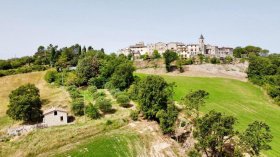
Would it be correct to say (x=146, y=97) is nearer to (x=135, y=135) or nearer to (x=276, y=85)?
(x=135, y=135)

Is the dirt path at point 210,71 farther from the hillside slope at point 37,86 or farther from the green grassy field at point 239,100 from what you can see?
the hillside slope at point 37,86

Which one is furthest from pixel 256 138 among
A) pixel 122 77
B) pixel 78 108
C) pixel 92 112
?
pixel 122 77

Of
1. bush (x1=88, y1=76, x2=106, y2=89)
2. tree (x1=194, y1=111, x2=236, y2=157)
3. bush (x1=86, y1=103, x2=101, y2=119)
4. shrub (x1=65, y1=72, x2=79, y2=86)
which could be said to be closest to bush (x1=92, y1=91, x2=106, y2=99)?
bush (x1=88, y1=76, x2=106, y2=89)

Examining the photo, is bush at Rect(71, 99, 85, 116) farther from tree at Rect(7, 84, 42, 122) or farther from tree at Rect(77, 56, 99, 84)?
tree at Rect(77, 56, 99, 84)

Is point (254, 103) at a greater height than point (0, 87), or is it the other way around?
point (0, 87)

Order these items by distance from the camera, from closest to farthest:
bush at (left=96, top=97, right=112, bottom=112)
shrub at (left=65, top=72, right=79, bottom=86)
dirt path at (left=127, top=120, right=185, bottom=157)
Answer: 1. dirt path at (left=127, top=120, right=185, bottom=157)
2. bush at (left=96, top=97, right=112, bottom=112)
3. shrub at (left=65, top=72, right=79, bottom=86)

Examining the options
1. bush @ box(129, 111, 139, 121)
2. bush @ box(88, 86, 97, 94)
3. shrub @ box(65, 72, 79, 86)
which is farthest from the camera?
shrub @ box(65, 72, 79, 86)

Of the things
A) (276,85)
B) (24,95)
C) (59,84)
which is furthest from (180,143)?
(276,85)

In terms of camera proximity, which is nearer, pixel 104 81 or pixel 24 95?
pixel 24 95
